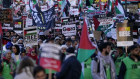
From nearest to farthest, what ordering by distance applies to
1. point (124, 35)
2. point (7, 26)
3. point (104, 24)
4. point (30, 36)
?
point (124, 35) → point (30, 36) → point (104, 24) → point (7, 26)

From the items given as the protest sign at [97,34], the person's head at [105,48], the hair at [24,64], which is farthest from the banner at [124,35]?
Answer: the protest sign at [97,34]

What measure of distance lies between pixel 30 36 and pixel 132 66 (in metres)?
4.58

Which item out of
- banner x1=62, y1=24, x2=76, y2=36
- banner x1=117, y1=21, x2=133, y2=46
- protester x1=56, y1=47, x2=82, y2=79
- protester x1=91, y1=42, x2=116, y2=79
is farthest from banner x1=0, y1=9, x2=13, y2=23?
protester x1=56, y1=47, x2=82, y2=79

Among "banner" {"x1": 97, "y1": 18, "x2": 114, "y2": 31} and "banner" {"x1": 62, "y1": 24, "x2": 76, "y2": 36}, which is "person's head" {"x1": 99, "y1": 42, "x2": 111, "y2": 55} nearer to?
"banner" {"x1": 97, "y1": 18, "x2": 114, "y2": 31}

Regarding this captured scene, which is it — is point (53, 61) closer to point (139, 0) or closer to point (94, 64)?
point (94, 64)

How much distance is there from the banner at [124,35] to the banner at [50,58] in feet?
15.8

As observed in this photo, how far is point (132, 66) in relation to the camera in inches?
317

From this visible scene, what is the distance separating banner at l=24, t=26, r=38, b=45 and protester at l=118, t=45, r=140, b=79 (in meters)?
4.29

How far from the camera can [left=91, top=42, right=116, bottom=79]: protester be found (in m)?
8.20

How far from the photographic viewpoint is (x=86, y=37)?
8.88 meters

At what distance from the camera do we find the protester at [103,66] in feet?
26.9

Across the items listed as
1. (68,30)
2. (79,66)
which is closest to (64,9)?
(68,30)

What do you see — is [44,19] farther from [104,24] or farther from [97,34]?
[104,24]

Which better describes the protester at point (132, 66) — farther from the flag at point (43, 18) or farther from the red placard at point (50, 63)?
the flag at point (43, 18)
